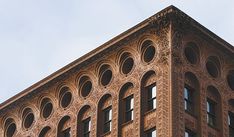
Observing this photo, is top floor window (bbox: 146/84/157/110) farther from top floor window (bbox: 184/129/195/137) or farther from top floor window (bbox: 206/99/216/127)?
top floor window (bbox: 206/99/216/127)

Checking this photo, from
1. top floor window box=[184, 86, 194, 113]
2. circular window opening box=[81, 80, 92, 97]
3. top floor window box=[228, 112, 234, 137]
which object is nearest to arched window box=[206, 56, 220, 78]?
top floor window box=[228, 112, 234, 137]

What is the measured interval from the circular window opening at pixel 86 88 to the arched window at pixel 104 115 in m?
2.64

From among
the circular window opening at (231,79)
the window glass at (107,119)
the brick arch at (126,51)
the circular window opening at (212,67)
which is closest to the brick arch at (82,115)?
the window glass at (107,119)

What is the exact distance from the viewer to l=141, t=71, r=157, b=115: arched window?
6450cm

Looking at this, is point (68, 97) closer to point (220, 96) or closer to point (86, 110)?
point (86, 110)

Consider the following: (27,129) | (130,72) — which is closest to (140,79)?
(130,72)

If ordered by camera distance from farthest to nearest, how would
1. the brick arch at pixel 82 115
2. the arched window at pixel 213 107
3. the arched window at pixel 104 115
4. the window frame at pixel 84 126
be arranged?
the brick arch at pixel 82 115 < the window frame at pixel 84 126 < the arched window at pixel 104 115 < the arched window at pixel 213 107

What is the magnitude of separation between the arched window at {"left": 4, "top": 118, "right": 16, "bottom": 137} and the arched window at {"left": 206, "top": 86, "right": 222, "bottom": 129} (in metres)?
20.0

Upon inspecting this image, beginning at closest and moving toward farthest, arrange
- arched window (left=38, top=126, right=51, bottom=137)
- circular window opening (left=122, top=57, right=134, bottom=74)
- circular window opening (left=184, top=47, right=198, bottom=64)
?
circular window opening (left=184, top=47, right=198, bottom=64), circular window opening (left=122, top=57, right=134, bottom=74), arched window (left=38, top=126, right=51, bottom=137)

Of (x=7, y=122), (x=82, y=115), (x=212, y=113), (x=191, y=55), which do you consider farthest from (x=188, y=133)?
(x=7, y=122)

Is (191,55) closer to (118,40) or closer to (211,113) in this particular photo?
(211,113)

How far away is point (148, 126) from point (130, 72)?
5.70 metres

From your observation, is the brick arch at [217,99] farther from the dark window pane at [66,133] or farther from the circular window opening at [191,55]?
the dark window pane at [66,133]

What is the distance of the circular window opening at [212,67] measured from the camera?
68250mm
